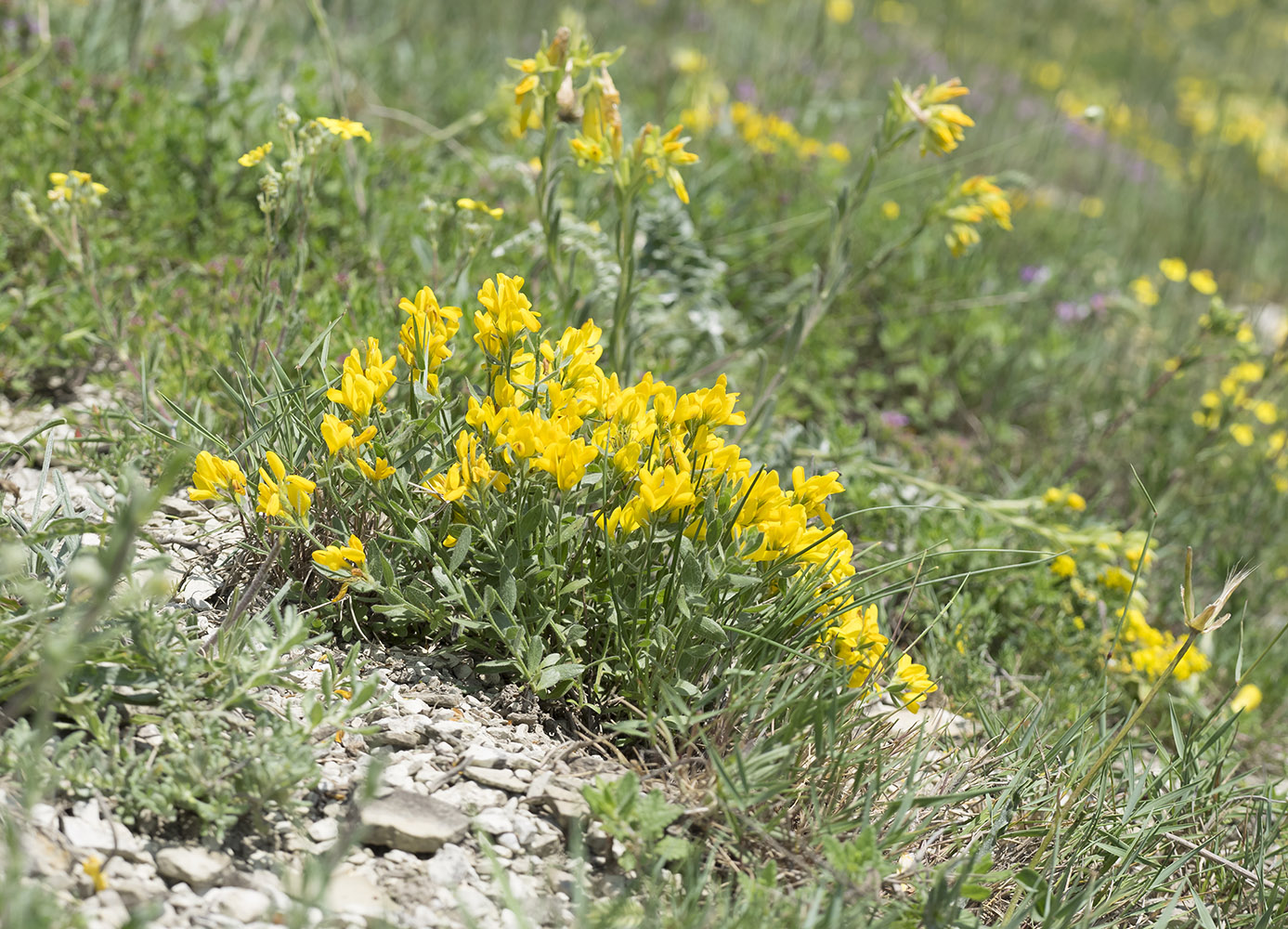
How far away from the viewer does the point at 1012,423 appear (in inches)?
166

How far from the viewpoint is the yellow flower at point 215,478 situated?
5.88 ft

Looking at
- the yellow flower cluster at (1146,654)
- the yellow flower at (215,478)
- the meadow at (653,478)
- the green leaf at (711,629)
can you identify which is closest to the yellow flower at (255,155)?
the meadow at (653,478)

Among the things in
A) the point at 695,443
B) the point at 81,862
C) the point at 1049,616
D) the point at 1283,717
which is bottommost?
the point at 1283,717

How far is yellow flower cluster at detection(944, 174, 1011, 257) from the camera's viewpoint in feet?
9.14

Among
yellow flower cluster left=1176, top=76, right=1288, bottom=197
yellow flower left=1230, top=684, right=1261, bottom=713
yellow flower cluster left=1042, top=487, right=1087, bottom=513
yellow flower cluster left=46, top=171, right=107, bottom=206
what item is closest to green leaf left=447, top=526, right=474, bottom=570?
yellow flower cluster left=46, top=171, right=107, bottom=206

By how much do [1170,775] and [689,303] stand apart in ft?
6.53

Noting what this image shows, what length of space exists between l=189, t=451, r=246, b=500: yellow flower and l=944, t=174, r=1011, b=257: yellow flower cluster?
189 cm

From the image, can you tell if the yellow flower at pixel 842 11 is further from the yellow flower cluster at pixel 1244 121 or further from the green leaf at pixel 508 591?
the green leaf at pixel 508 591

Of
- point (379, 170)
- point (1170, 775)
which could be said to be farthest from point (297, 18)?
point (1170, 775)

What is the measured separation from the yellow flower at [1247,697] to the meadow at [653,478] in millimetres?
19

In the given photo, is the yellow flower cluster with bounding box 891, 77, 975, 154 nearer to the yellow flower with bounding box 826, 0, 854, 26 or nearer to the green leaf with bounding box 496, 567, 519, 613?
the green leaf with bounding box 496, 567, 519, 613

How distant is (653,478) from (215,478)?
29.9 inches

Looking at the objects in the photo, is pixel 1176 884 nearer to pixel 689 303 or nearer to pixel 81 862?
pixel 81 862

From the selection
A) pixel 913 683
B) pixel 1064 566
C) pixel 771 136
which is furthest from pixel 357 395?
pixel 771 136
